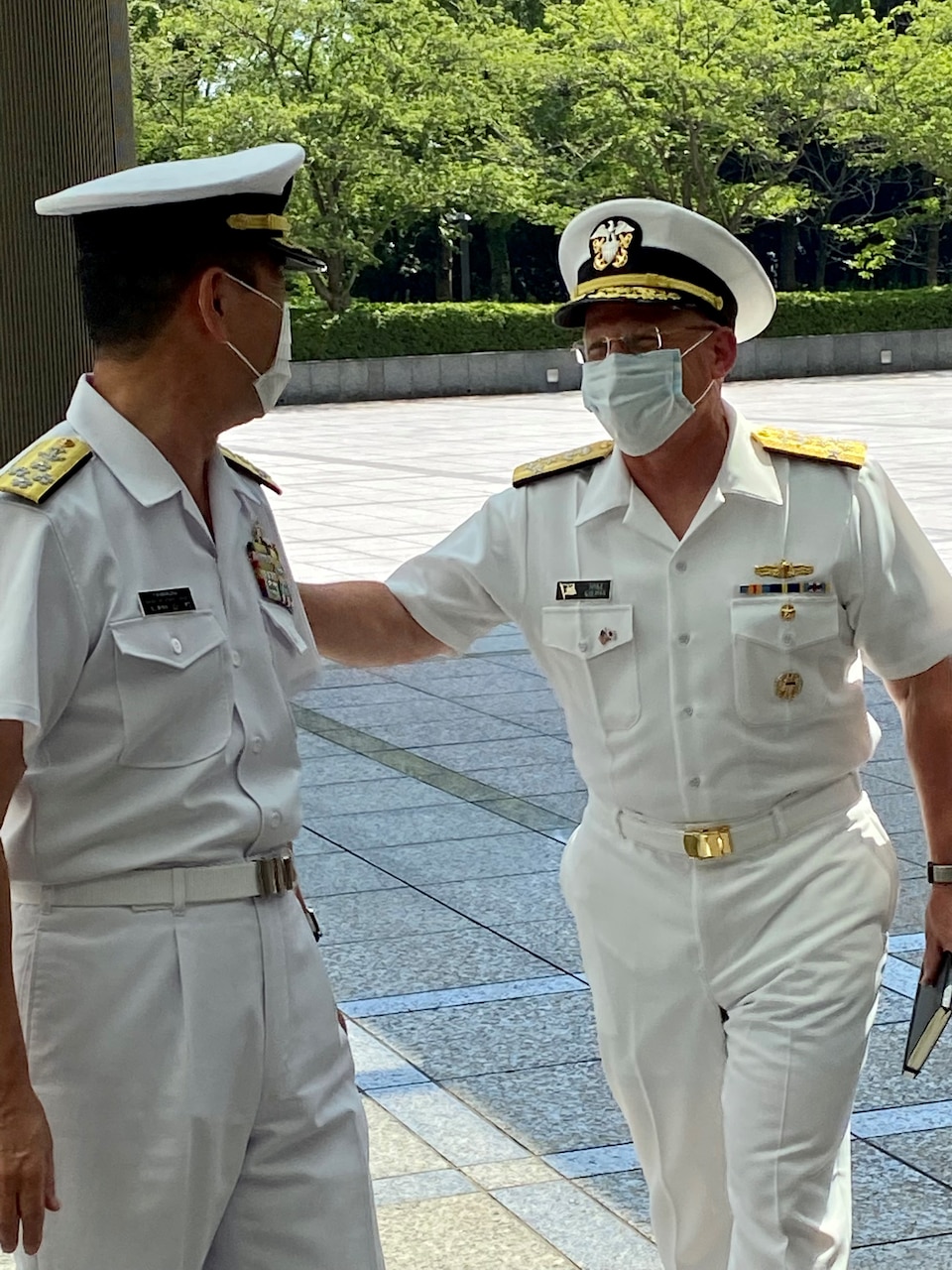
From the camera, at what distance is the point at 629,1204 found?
374cm

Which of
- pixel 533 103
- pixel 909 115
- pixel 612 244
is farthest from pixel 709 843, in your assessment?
pixel 909 115

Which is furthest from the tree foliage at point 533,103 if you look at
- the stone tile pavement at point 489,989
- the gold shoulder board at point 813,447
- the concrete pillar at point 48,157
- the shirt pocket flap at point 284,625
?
the shirt pocket flap at point 284,625

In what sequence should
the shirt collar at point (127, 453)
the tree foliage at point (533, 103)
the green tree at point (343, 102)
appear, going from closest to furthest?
the shirt collar at point (127, 453), the green tree at point (343, 102), the tree foliage at point (533, 103)

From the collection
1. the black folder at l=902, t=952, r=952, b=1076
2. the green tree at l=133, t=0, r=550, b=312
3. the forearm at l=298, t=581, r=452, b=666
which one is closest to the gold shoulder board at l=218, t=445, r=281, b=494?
the forearm at l=298, t=581, r=452, b=666

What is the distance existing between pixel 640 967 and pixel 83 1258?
1.00m

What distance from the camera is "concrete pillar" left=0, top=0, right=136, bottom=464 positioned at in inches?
179

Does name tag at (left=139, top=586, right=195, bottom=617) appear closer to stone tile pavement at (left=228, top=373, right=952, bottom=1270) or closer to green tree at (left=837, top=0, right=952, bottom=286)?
stone tile pavement at (left=228, top=373, right=952, bottom=1270)

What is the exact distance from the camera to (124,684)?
87.7 inches

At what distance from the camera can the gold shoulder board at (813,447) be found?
304 cm

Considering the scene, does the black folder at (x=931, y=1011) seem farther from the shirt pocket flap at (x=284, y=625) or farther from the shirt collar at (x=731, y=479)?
the shirt pocket flap at (x=284, y=625)

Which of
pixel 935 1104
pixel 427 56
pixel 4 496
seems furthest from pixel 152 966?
pixel 427 56

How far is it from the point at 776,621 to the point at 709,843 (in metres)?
0.34

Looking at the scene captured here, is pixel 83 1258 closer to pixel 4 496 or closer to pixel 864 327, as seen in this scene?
pixel 4 496

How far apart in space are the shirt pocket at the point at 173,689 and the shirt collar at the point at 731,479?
90 cm
